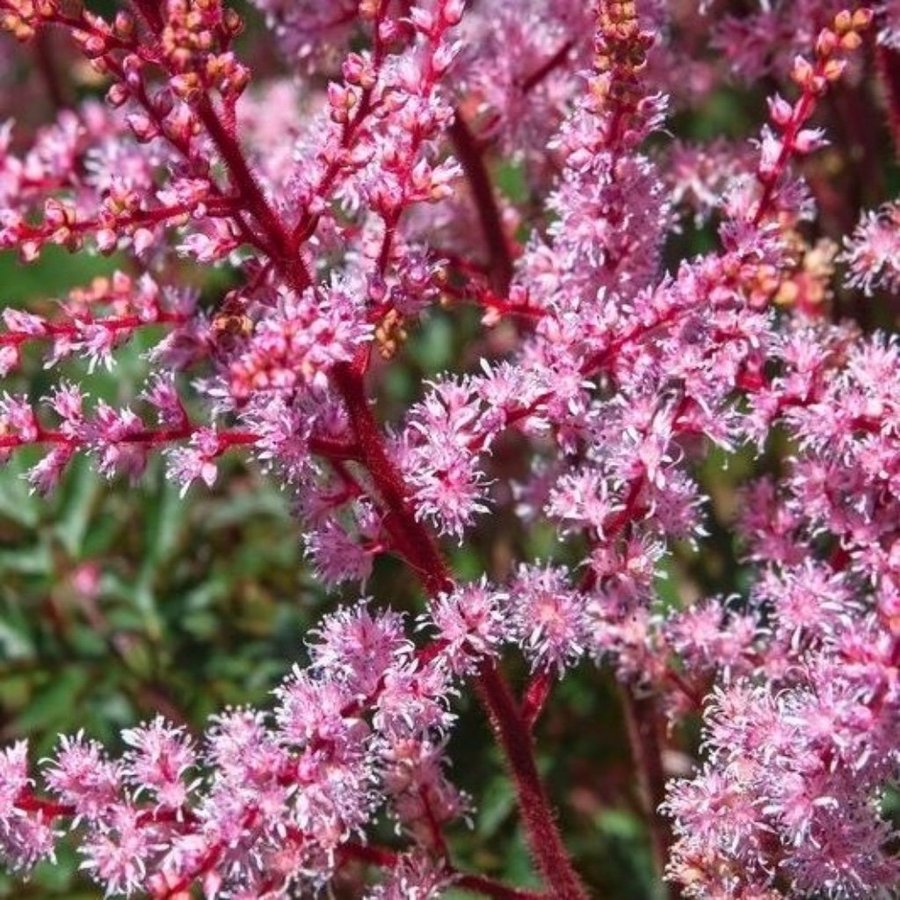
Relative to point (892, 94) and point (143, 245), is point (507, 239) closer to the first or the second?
point (892, 94)

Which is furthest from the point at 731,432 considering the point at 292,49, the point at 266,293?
the point at 292,49

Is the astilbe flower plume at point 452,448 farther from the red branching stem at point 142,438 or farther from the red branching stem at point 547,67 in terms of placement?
the red branching stem at point 547,67

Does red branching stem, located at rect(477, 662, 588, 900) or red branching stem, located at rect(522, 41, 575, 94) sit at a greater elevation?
red branching stem, located at rect(522, 41, 575, 94)

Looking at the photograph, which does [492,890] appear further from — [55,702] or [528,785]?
[55,702]

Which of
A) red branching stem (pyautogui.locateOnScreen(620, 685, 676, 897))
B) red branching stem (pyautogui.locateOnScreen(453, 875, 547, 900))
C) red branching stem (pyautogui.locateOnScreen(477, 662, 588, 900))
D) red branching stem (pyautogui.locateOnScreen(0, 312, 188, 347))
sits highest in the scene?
red branching stem (pyautogui.locateOnScreen(0, 312, 188, 347))

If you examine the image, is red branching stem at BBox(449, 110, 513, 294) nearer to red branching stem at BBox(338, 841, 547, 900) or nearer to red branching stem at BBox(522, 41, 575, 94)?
red branching stem at BBox(522, 41, 575, 94)

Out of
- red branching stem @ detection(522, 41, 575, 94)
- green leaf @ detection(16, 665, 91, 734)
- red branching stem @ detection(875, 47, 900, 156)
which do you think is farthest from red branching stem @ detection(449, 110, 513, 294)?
green leaf @ detection(16, 665, 91, 734)
